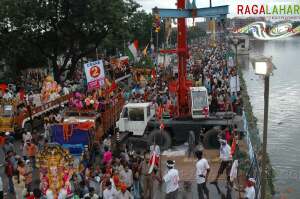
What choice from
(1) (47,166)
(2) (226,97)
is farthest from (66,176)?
(2) (226,97)

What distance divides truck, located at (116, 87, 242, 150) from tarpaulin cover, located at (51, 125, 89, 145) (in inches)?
76.6

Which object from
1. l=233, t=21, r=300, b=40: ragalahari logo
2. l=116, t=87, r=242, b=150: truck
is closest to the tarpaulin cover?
l=116, t=87, r=242, b=150: truck

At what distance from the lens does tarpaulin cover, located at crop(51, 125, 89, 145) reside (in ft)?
57.6

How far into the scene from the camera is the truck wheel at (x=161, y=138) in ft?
62.4

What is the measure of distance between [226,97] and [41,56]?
16399 mm

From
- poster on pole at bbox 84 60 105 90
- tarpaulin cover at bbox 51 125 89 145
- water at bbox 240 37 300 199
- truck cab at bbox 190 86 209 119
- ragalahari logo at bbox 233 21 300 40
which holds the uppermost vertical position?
ragalahari logo at bbox 233 21 300 40

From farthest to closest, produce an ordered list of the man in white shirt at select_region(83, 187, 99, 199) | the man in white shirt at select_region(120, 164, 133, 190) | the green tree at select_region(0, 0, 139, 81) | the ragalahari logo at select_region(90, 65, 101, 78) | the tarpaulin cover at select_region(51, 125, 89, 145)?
the green tree at select_region(0, 0, 139, 81) < the ragalahari logo at select_region(90, 65, 101, 78) < the tarpaulin cover at select_region(51, 125, 89, 145) < the man in white shirt at select_region(120, 164, 133, 190) < the man in white shirt at select_region(83, 187, 99, 199)

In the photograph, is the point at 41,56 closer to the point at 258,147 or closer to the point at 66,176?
the point at 258,147

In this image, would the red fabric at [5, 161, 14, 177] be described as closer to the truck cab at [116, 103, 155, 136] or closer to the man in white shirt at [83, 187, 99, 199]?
the man in white shirt at [83, 187, 99, 199]

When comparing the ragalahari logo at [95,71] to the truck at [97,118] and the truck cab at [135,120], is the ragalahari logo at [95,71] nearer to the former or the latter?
the truck at [97,118]

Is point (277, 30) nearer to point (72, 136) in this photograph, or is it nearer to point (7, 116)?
point (7, 116)

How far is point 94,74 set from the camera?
20.3m

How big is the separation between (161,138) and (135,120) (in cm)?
142

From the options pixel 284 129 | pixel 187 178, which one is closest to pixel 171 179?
pixel 187 178
